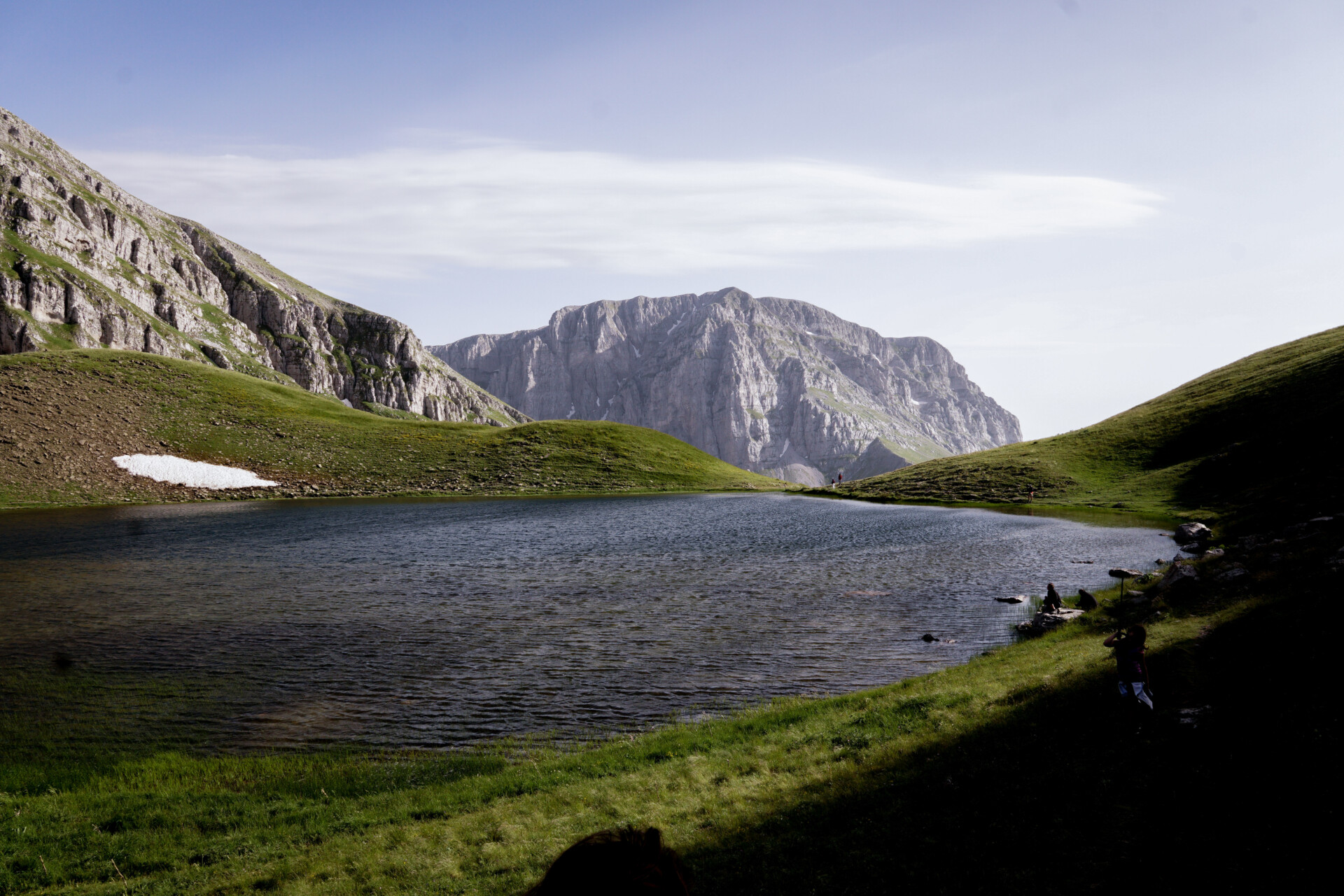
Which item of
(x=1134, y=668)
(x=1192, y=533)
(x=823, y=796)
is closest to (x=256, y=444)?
(x=823, y=796)

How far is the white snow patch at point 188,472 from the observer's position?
385 ft

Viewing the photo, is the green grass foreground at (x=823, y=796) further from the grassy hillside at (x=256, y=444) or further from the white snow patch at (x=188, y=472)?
the grassy hillside at (x=256, y=444)

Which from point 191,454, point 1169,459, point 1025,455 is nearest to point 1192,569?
point 1169,459

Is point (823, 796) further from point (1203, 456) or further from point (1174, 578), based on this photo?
point (1203, 456)

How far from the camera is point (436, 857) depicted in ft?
47.4

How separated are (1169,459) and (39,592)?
131592mm

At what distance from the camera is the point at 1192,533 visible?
55.5 metres

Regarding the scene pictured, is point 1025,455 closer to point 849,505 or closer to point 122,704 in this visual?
point 849,505

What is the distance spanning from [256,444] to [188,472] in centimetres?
1774

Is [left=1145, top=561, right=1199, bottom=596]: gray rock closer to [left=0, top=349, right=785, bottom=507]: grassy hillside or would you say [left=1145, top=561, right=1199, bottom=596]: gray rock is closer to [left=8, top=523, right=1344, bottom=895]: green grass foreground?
[left=8, top=523, right=1344, bottom=895]: green grass foreground

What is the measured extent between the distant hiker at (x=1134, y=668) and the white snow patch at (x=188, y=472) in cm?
13312

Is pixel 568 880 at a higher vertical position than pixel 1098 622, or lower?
higher

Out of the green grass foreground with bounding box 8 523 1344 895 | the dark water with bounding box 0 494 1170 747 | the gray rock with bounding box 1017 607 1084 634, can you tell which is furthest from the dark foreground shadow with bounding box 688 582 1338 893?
the gray rock with bounding box 1017 607 1084 634

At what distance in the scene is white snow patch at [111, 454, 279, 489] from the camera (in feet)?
385
